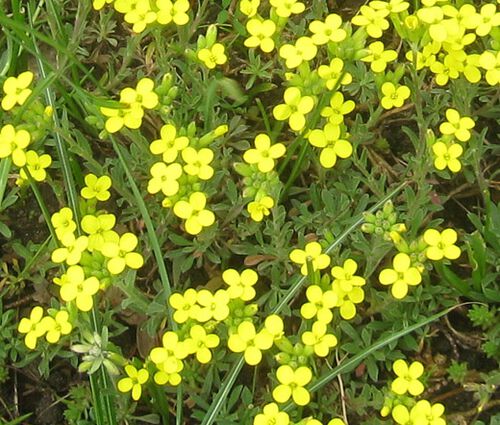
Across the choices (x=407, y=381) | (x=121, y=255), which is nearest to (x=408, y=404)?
(x=407, y=381)

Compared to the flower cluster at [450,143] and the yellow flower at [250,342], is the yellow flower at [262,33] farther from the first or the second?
the yellow flower at [250,342]

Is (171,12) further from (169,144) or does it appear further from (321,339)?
(321,339)

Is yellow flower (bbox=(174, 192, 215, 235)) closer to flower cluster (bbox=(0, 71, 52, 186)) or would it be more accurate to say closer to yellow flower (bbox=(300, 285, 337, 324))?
yellow flower (bbox=(300, 285, 337, 324))

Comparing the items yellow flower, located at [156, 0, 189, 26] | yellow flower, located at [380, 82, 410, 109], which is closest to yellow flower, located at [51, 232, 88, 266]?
yellow flower, located at [156, 0, 189, 26]

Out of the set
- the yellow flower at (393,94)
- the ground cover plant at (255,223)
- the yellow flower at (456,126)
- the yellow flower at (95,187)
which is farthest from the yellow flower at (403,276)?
the yellow flower at (95,187)

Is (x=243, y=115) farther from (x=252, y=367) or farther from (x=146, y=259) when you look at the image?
(x=252, y=367)

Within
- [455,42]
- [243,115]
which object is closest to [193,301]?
[243,115]
